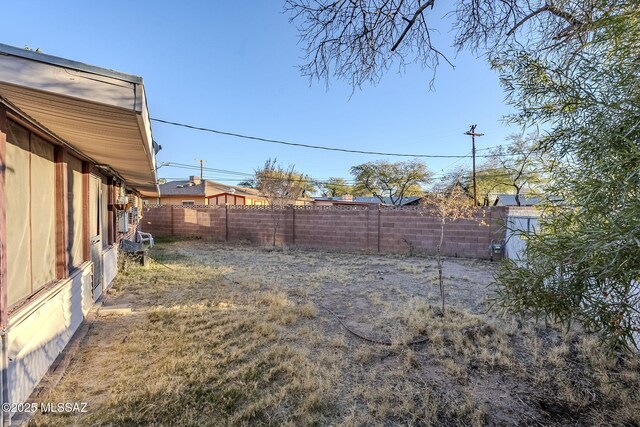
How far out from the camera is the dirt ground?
7.18 ft

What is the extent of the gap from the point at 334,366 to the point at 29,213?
9.47 feet

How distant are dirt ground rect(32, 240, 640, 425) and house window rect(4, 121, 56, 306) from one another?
90 cm

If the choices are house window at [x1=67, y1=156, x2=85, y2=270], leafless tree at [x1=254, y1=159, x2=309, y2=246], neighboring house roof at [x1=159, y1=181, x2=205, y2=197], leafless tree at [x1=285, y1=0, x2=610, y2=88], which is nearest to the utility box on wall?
house window at [x1=67, y1=156, x2=85, y2=270]

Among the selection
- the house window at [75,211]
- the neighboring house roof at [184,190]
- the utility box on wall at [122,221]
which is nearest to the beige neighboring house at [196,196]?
the neighboring house roof at [184,190]

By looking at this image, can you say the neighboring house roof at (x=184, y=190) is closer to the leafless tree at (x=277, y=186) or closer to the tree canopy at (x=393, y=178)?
the leafless tree at (x=277, y=186)

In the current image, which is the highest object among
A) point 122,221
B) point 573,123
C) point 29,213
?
point 573,123

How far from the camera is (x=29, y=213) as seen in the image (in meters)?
2.45

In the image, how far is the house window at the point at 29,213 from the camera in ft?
7.00

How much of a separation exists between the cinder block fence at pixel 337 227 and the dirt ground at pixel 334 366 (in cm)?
450

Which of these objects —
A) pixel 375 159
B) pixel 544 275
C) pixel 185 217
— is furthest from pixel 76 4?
pixel 375 159

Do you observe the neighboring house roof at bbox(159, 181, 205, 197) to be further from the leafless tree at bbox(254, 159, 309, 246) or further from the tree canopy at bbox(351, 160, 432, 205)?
the tree canopy at bbox(351, 160, 432, 205)

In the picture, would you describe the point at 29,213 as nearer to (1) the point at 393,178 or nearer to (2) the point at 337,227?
(2) the point at 337,227

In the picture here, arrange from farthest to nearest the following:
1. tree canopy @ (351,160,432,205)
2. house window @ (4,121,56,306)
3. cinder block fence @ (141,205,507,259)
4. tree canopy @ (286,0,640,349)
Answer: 1. tree canopy @ (351,160,432,205)
2. cinder block fence @ (141,205,507,259)
3. house window @ (4,121,56,306)
4. tree canopy @ (286,0,640,349)

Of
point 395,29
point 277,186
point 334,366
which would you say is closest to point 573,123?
point 395,29
